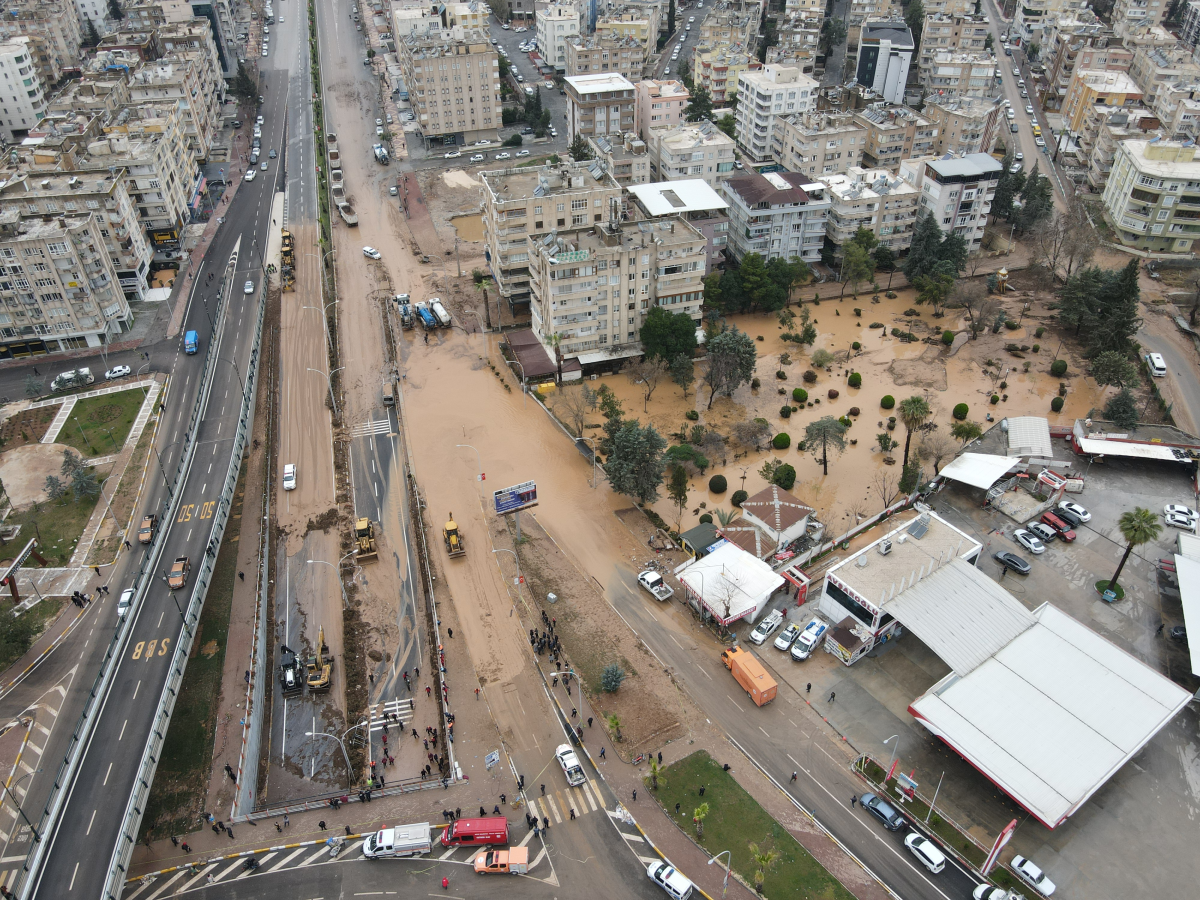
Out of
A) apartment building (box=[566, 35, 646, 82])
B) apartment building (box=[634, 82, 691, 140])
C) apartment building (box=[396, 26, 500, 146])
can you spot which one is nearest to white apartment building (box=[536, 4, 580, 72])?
apartment building (box=[566, 35, 646, 82])

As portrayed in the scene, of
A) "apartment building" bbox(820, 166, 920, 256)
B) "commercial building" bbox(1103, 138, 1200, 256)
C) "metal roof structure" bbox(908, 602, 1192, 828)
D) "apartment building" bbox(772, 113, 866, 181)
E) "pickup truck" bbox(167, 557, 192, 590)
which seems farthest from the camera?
"apartment building" bbox(772, 113, 866, 181)

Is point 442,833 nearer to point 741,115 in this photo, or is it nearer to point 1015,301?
point 1015,301

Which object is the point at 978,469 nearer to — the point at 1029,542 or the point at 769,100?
the point at 1029,542

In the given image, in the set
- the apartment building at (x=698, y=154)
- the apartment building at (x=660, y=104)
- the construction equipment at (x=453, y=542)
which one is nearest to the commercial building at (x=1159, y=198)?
the apartment building at (x=698, y=154)

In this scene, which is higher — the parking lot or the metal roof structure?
the metal roof structure

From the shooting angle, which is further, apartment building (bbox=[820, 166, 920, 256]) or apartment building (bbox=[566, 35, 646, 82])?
apartment building (bbox=[566, 35, 646, 82])

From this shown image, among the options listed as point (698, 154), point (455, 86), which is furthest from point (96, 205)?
point (698, 154)

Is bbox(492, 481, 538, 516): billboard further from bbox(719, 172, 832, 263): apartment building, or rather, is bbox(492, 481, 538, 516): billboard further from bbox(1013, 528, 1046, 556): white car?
bbox(719, 172, 832, 263): apartment building
